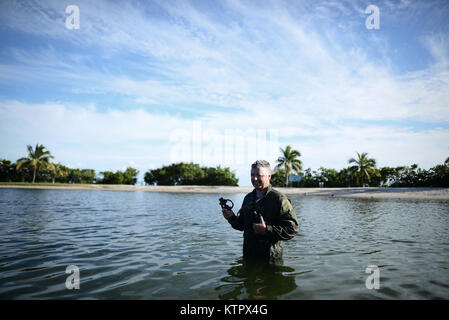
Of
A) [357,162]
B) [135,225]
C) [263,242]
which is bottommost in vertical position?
[135,225]

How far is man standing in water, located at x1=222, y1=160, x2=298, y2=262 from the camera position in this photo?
4527 millimetres

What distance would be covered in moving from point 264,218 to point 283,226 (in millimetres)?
428

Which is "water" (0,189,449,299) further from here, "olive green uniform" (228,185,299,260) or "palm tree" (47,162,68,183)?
"palm tree" (47,162,68,183)

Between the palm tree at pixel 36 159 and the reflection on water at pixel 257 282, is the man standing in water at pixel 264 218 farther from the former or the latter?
the palm tree at pixel 36 159

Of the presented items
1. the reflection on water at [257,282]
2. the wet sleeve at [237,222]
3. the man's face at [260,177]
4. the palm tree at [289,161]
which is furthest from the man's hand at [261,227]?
the palm tree at [289,161]

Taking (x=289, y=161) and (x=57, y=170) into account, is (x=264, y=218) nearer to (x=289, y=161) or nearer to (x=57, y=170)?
(x=289, y=161)

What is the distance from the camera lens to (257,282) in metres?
5.00

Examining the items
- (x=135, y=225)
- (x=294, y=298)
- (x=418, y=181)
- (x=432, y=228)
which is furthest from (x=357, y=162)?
(x=294, y=298)

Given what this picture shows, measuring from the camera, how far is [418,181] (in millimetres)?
51562

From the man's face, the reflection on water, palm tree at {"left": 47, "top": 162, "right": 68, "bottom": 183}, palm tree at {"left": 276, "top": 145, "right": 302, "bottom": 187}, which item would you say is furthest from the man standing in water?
palm tree at {"left": 47, "top": 162, "right": 68, "bottom": 183}

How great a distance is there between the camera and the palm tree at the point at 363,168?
56906mm

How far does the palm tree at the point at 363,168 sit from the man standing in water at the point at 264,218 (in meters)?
59.6
